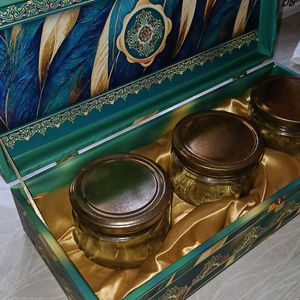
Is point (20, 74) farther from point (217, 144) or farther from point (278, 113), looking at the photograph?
point (278, 113)

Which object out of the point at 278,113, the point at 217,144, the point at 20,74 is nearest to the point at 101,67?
the point at 20,74

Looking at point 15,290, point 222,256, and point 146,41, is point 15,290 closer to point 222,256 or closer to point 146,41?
point 222,256

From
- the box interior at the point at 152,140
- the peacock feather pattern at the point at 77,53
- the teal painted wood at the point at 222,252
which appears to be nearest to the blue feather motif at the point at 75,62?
the peacock feather pattern at the point at 77,53

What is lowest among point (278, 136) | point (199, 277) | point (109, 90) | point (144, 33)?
point (199, 277)

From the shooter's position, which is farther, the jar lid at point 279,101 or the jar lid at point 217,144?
the jar lid at point 279,101

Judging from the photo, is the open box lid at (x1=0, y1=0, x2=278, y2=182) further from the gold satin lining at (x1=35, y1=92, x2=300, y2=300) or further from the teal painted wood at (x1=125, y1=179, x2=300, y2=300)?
the teal painted wood at (x1=125, y1=179, x2=300, y2=300)

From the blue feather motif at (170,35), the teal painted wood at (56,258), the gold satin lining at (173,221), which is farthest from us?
the blue feather motif at (170,35)

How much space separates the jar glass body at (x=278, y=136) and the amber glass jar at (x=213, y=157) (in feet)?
0.24

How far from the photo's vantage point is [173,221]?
87 cm

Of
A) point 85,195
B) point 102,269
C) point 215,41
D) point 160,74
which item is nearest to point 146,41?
point 160,74

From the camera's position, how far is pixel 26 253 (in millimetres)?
881

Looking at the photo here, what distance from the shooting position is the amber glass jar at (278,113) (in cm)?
93

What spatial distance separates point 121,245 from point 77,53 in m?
0.36

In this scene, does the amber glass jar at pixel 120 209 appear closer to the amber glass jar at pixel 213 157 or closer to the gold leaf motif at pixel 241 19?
the amber glass jar at pixel 213 157
